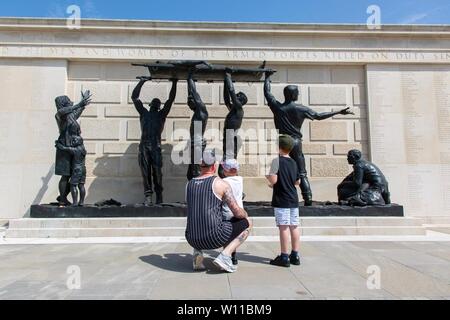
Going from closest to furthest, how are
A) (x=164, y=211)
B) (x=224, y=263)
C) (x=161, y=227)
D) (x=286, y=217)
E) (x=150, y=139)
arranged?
(x=224, y=263) < (x=286, y=217) < (x=161, y=227) < (x=164, y=211) < (x=150, y=139)

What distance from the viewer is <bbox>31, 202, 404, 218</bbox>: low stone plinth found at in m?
8.20

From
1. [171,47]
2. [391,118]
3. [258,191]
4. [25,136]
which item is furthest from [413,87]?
[25,136]

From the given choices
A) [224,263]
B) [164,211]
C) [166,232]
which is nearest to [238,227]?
[224,263]

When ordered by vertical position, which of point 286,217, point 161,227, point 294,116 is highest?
point 294,116

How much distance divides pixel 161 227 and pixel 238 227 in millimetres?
3861

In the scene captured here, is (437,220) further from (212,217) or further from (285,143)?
(212,217)

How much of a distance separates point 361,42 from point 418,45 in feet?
6.60

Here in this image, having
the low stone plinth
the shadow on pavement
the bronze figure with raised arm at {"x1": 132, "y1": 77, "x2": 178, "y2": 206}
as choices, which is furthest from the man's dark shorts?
the bronze figure with raised arm at {"x1": 132, "y1": 77, "x2": 178, "y2": 206}

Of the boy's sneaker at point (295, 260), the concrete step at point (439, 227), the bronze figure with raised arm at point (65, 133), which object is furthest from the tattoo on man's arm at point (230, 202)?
the concrete step at point (439, 227)

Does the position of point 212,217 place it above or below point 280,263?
above

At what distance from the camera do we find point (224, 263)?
443 centimetres

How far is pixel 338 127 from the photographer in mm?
11945

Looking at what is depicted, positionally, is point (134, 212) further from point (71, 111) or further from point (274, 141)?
point (274, 141)

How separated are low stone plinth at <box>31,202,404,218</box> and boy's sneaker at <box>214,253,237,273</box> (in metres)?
3.80
